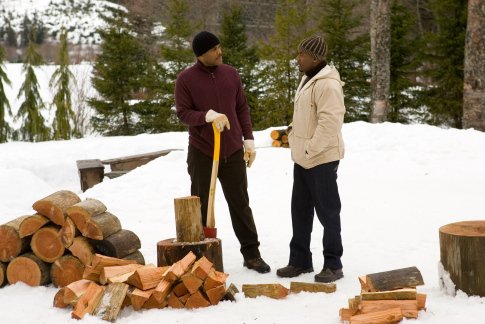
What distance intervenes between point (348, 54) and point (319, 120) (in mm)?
16409

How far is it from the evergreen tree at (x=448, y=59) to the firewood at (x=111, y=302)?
619 inches

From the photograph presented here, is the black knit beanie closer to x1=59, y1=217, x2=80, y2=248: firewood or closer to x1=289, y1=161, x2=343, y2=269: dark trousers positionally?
x1=289, y1=161, x2=343, y2=269: dark trousers

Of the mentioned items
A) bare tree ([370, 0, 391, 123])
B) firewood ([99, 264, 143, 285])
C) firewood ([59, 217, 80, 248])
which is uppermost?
bare tree ([370, 0, 391, 123])

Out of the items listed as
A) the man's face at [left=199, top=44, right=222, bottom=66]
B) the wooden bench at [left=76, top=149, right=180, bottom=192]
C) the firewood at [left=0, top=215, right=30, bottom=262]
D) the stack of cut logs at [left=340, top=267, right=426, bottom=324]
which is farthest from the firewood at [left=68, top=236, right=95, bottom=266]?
the wooden bench at [left=76, top=149, right=180, bottom=192]

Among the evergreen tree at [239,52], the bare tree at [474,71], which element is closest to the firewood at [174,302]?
the bare tree at [474,71]

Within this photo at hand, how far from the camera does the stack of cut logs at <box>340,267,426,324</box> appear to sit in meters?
3.73

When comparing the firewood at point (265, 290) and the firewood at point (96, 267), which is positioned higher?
the firewood at point (96, 267)

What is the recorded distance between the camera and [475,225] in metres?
4.30

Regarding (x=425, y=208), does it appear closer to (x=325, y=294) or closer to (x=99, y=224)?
(x=325, y=294)

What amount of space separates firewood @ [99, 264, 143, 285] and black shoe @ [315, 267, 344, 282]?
1402mm

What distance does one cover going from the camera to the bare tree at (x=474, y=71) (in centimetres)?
1391

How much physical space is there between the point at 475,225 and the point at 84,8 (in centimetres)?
3680

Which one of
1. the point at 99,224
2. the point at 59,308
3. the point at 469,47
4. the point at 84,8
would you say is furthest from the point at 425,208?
the point at 84,8

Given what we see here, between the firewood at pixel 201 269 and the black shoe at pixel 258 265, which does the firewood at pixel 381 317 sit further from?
the black shoe at pixel 258 265
